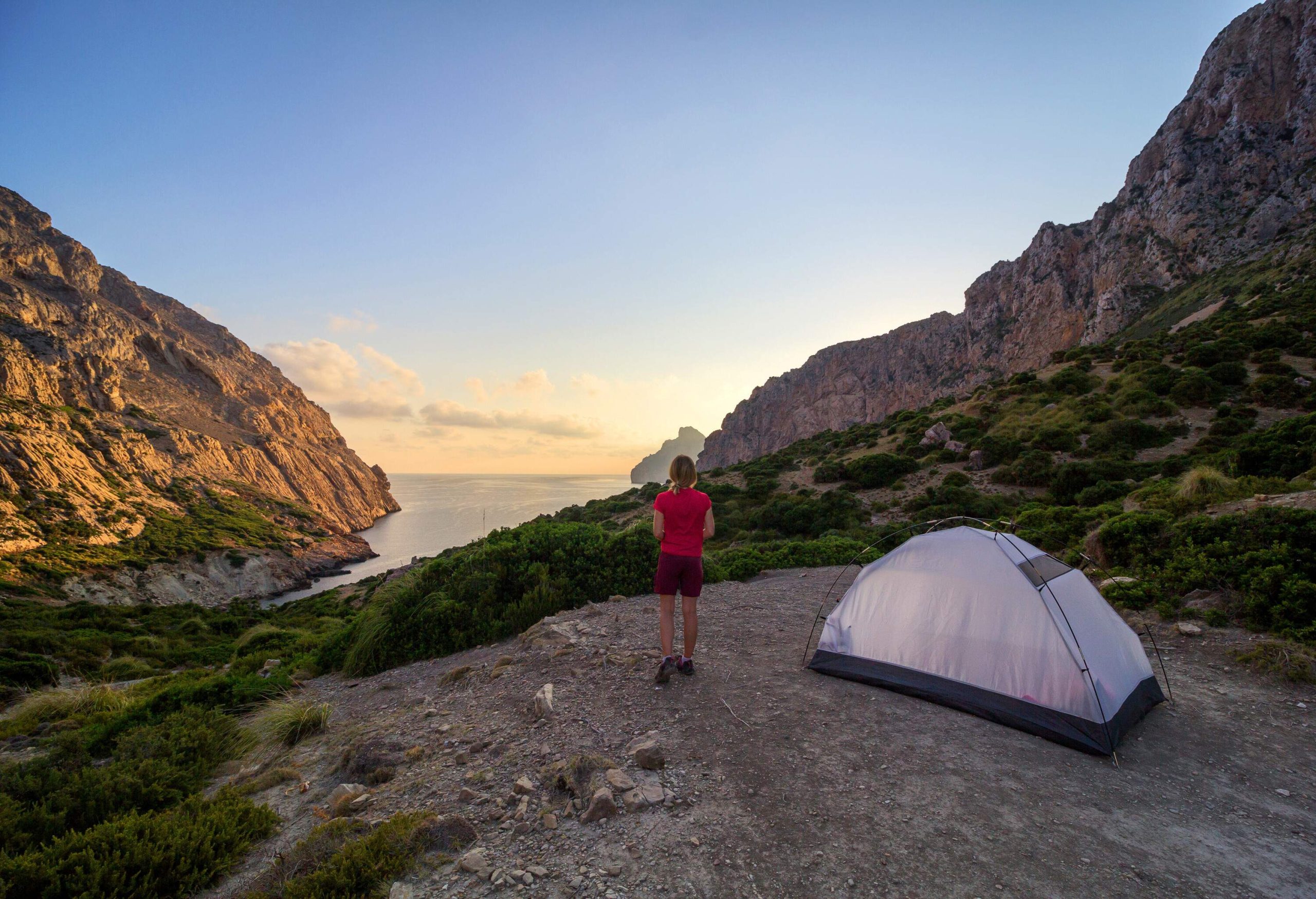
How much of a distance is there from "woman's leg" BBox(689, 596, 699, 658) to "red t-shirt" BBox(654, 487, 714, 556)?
1.78ft

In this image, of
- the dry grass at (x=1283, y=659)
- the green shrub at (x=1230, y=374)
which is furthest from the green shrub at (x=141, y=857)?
the green shrub at (x=1230, y=374)

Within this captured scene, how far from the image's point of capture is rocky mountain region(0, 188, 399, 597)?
1674 inches

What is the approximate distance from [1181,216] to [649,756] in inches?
3337

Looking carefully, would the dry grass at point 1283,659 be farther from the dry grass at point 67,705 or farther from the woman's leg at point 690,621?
the dry grass at point 67,705

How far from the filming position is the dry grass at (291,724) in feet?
20.2

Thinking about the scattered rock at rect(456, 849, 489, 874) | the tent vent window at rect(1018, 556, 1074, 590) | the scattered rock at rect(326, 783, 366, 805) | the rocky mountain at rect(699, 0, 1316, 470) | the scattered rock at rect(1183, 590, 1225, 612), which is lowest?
the scattered rock at rect(326, 783, 366, 805)

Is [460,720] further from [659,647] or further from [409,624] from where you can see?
[409,624]

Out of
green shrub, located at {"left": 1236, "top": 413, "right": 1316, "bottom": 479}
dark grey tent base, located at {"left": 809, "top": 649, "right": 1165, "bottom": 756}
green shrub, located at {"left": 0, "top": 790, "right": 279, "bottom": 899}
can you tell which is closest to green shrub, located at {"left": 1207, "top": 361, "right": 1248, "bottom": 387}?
green shrub, located at {"left": 1236, "top": 413, "right": 1316, "bottom": 479}

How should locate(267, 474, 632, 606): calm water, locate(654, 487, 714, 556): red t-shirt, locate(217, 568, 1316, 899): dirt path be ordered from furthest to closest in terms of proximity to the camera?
locate(267, 474, 632, 606): calm water < locate(654, 487, 714, 556): red t-shirt < locate(217, 568, 1316, 899): dirt path

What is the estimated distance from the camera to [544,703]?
587 cm

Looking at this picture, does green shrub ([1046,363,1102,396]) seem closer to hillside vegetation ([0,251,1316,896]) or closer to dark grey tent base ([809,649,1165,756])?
hillside vegetation ([0,251,1316,896])

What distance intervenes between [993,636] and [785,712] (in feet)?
8.28

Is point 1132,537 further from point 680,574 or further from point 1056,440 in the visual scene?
point 1056,440

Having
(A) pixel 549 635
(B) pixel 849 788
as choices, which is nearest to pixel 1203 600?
(B) pixel 849 788
